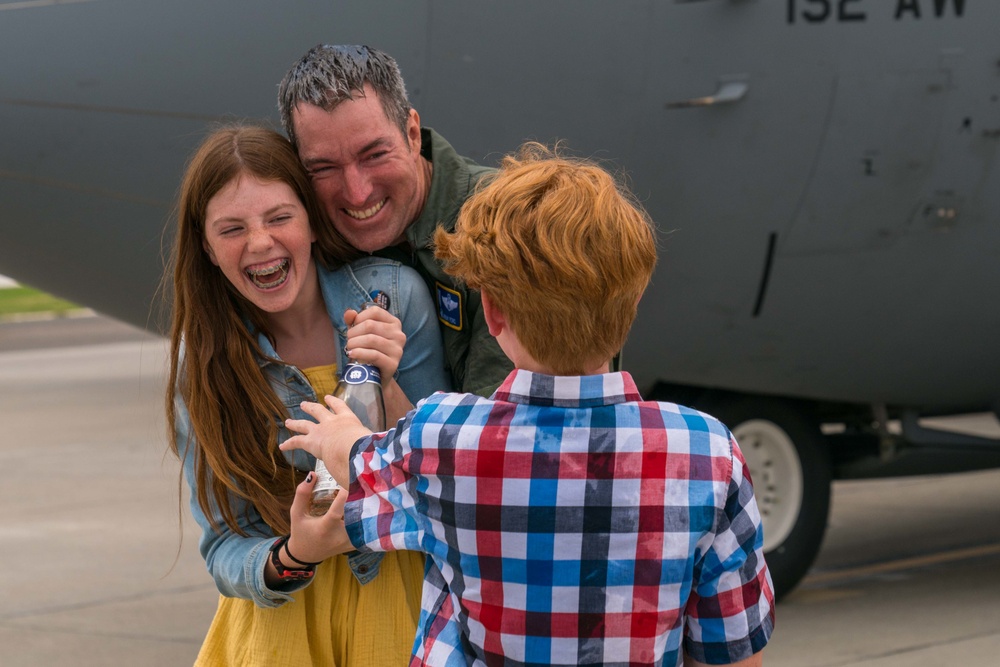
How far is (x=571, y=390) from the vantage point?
1.76 meters

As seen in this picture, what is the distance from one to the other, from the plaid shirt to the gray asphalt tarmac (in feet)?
6.42

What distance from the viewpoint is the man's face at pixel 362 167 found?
2363mm

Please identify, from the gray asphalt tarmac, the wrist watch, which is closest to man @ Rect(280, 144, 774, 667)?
the wrist watch

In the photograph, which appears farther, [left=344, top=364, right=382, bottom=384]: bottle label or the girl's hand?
[left=344, top=364, right=382, bottom=384]: bottle label

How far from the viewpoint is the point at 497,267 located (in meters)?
1.73

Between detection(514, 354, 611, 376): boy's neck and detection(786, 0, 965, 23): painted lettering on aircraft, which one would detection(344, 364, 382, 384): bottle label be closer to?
detection(514, 354, 611, 376): boy's neck

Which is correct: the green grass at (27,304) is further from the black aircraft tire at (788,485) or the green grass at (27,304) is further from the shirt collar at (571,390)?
the shirt collar at (571,390)

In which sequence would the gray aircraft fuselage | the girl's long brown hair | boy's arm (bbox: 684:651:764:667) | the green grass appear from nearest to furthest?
boy's arm (bbox: 684:651:764:667)
the girl's long brown hair
the gray aircraft fuselage
the green grass

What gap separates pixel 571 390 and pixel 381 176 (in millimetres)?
855

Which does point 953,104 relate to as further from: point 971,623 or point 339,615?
point 339,615

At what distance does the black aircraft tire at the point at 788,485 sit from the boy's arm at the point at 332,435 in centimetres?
392

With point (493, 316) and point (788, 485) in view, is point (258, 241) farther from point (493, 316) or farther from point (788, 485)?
point (788, 485)

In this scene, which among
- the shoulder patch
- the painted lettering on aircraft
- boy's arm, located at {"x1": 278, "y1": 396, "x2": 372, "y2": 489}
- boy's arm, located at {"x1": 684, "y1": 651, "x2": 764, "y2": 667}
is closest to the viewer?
boy's arm, located at {"x1": 684, "y1": 651, "x2": 764, "y2": 667}

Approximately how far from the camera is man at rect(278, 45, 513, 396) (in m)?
2.34
